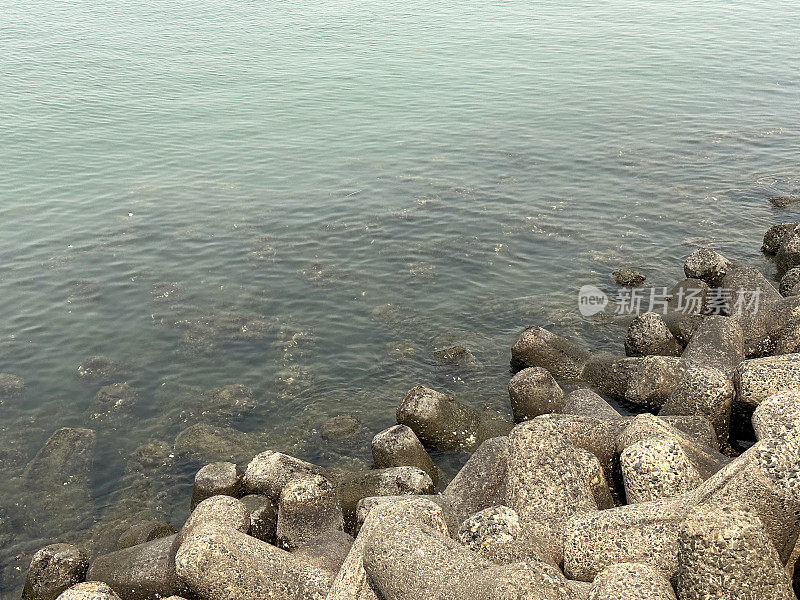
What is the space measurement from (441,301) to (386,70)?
26.2 metres

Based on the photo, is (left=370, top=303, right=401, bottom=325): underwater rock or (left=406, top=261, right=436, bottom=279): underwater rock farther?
(left=406, top=261, right=436, bottom=279): underwater rock

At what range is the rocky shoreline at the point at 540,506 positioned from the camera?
6883 mm

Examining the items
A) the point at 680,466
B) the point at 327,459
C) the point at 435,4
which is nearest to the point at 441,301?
the point at 327,459

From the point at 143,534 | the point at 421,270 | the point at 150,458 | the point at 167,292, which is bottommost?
the point at 150,458

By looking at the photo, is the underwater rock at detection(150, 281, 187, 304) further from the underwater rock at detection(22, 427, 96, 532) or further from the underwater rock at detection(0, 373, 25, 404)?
the underwater rock at detection(22, 427, 96, 532)

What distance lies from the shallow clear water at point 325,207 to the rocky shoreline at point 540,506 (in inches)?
77.6

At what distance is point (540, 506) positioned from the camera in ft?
30.2

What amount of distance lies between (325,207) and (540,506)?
16.9 meters

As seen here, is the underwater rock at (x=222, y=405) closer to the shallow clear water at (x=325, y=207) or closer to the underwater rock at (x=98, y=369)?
the shallow clear water at (x=325, y=207)

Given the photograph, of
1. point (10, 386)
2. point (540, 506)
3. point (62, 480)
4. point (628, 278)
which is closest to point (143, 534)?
point (62, 480)

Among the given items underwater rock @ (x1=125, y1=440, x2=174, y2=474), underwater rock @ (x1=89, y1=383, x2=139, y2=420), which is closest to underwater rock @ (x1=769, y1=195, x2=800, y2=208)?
underwater rock @ (x1=125, y1=440, x2=174, y2=474)

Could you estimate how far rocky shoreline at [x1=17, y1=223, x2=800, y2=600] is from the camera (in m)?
6.88

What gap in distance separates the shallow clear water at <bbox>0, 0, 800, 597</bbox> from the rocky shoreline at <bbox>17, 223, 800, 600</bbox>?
1.97 m

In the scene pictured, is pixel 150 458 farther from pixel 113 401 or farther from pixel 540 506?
pixel 540 506
